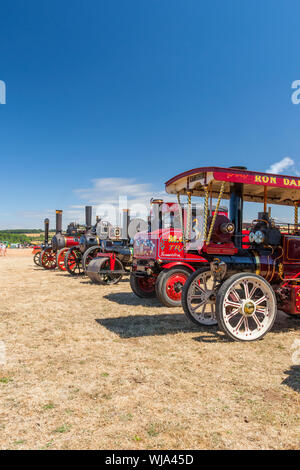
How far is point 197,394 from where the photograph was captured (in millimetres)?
3002

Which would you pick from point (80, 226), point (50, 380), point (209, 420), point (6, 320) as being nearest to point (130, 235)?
point (80, 226)

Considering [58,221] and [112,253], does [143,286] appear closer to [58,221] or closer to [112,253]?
[112,253]

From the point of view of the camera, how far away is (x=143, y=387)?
3.15 metres

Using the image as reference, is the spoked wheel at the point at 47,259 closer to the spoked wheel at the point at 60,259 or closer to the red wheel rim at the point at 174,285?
the spoked wheel at the point at 60,259

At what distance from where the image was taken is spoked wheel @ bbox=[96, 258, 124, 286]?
34.5 ft

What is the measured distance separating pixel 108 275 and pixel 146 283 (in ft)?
9.88

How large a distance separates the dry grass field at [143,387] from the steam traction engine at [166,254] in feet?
4.03

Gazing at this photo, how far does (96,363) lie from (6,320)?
2.67 m

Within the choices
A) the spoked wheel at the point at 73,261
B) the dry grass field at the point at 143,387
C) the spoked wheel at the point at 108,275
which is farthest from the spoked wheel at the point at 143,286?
the spoked wheel at the point at 73,261

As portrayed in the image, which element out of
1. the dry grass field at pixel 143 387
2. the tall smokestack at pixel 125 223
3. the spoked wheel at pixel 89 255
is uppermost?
the tall smokestack at pixel 125 223

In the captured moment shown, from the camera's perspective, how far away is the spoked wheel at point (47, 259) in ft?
54.7

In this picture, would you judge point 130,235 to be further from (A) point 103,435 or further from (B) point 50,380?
(A) point 103,435

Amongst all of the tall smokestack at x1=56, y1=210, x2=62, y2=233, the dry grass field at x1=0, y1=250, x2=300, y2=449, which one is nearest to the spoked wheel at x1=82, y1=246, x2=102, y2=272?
the tall smokestack at x1=56, y1=210, x2=62, y2=233
